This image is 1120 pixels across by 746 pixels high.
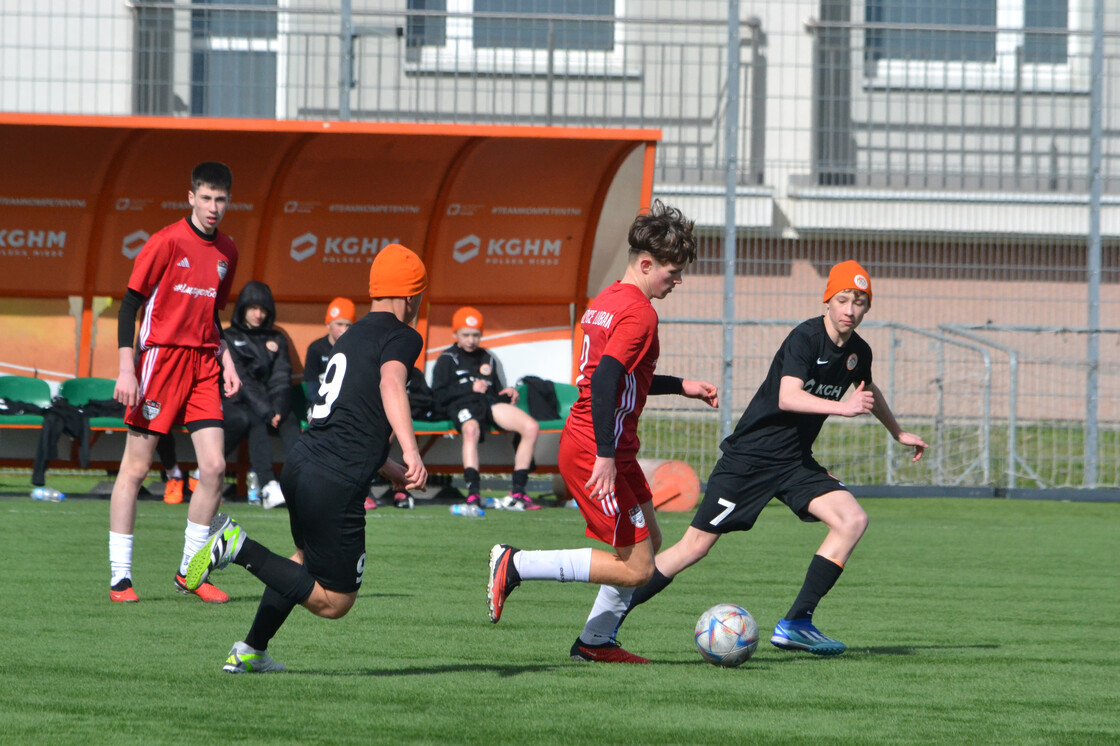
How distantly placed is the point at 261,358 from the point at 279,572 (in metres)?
7.19

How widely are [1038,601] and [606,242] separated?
6309 mm

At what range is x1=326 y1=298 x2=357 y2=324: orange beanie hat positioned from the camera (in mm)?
11672

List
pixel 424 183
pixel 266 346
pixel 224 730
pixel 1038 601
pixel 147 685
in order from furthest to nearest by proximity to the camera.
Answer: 1. pixel 424 183
2. pixel 266 346
3. pixel 1038 601
4. pixel 147 685
5. pixel 224 730

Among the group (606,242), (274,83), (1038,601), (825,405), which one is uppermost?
(274,83)

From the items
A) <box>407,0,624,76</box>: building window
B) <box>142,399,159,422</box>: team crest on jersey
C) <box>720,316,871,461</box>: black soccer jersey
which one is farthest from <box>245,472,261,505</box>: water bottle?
<box>720,316,871,461</box>: black soccer jersey

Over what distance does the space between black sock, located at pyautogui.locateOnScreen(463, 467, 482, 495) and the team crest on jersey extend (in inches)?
190

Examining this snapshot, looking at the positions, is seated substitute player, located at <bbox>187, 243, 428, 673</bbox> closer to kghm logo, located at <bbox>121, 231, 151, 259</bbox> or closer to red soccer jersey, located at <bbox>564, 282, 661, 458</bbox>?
red soccer jersey, located at <bbox>564, 282, 661, 458</bbox>

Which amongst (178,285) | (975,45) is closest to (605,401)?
(178,285)

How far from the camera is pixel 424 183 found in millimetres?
12445

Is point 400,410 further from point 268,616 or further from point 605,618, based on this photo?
point 605,618

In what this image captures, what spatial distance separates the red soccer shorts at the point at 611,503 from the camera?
195 inches

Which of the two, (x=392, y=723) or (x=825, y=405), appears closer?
(x=392, y=723)

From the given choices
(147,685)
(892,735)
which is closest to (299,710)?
(147,685)

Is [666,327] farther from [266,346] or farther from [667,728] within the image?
[667,728]
